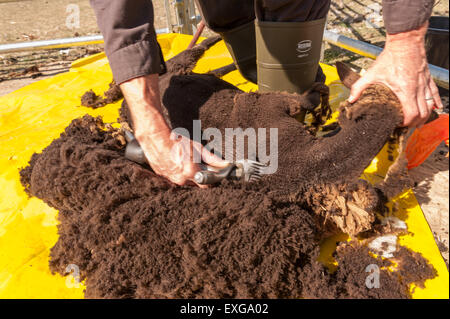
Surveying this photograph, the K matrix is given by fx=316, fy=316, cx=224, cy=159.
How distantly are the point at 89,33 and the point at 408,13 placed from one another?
4.77 meters

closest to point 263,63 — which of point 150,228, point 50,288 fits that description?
point 150,228

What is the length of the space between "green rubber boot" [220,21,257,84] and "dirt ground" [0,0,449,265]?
1128 mm

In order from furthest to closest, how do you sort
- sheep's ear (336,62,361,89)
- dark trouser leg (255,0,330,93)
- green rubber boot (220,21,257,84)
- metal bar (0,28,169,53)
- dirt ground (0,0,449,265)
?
metal bar (0,28,169,53), green rubber boot (220,21,257,84), dirt ground (0,0,449,265), dark trouser leg (255,0,330,93), sheep's ear (336,62,361,89)

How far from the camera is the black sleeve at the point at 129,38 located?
0.99 m

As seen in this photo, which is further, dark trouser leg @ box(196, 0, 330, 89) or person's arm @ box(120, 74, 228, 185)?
dark trouser leg @ box(196, 0, 330, 89)

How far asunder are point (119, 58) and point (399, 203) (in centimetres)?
121

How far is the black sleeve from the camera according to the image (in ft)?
3.24

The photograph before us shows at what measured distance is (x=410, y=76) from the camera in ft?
3.09

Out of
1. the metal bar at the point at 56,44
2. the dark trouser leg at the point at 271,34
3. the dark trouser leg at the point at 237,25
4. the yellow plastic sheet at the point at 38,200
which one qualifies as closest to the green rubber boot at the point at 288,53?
the dark trouser leg at the point at 271,34

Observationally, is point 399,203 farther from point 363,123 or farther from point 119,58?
point 119,58

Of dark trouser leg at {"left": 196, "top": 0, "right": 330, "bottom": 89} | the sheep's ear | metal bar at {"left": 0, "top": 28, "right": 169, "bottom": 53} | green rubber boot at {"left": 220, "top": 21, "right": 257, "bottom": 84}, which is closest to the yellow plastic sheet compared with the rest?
green rubber boot at {"left": 220, "top": 21, "right": 257, "bottom": 84}

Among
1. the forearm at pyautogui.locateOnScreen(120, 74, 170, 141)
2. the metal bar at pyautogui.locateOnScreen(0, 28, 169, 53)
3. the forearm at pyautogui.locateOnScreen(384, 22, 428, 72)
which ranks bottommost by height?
the metal bar at pyautogui.locateOnScreen(0, 28, 169, 53)

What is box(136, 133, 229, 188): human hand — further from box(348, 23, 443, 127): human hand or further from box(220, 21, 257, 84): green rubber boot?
box(220, 21, 257, 84): green rubber boot

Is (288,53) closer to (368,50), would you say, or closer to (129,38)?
(129,38)
